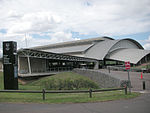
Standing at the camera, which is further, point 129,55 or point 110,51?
point 110,51

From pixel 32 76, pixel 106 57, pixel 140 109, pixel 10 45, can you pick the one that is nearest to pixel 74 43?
pixel 106 57

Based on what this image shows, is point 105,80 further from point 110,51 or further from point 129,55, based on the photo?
point 110,51

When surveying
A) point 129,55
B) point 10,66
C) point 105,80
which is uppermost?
point 129,55

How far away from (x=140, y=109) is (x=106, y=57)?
5118 cm

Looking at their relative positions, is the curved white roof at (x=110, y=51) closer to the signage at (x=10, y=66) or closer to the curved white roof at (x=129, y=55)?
the curved white roof at (x=129, y=55)

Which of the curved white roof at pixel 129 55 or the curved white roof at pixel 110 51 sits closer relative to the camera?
the curved white roof at pixel 129 55

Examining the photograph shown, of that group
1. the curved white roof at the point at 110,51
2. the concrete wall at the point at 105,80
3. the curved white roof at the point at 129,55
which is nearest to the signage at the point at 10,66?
the concrete wall at the point at 105,80

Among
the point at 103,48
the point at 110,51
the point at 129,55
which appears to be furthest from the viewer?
the point at 103,48

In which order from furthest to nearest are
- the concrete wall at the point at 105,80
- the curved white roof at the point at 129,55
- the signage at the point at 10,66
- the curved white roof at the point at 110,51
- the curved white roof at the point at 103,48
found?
the curved white roof at the point at 103,48 < the curved white roof at the point at 110,51 < the curved white roof at the point at 129,55 < the concrete wall at the point at 105,80 < the signage at the point at 10,66

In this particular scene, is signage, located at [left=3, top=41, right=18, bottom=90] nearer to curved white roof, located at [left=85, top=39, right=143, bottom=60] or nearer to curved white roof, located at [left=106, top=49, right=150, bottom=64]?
curved white roof, located at [left=85, top=39, right=143, bottom=60]

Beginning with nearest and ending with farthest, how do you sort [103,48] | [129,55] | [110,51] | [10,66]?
[10,66], [129,55], [110,51], [103,48]

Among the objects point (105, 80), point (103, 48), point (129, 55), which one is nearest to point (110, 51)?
point (103, 48)

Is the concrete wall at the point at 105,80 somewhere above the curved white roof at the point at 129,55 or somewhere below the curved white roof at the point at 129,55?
below

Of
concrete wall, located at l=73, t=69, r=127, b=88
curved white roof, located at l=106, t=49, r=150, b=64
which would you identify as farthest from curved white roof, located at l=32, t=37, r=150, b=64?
concrete wall, located at l=73, t=69, r=127, b=88
